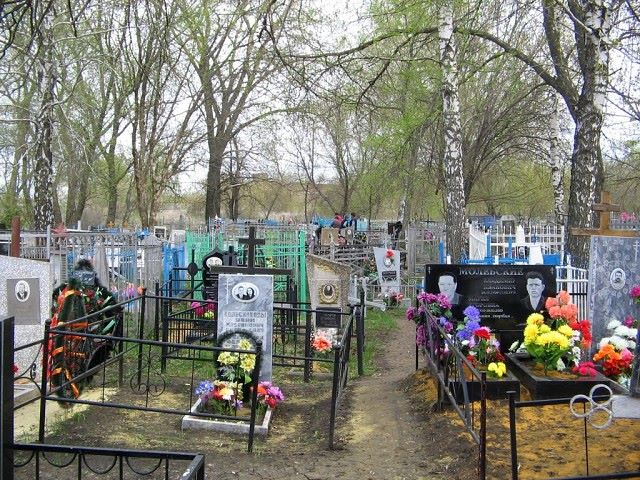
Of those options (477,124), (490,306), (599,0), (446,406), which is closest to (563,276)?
(490,306)

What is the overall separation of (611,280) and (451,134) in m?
5.83

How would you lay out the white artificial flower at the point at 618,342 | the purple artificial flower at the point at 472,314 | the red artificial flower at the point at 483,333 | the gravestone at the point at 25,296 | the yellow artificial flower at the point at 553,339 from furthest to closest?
the gravestone at the point at 25,296
the purple artificial flower at the point at 472,314
the white artificial flower at the point at 618,342
the red artificial flower at the point at 483,333
the yellow artificial flower at the point at 553,339

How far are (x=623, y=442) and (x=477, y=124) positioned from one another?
23.4 meters

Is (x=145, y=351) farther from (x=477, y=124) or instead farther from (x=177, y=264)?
(x=477, y=124)

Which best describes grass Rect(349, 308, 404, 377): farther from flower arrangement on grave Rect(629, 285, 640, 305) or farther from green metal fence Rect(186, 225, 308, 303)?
flower arrangement on grave Rect(629, 285, 640, 305)

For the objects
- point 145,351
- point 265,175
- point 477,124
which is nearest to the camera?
point 145,351

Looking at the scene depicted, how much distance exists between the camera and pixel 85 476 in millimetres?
4879

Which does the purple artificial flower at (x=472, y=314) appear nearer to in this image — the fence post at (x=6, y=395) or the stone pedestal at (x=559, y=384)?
the stone pedestal at (x=559, y=384)

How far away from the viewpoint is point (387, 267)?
18031 millimetres

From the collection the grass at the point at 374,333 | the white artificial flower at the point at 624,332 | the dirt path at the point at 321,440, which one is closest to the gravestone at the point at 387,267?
the grass at the point at 374,333

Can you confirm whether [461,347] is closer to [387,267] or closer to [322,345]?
[322,345]

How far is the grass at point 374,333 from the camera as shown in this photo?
1094 cm

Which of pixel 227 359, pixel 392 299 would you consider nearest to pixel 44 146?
pixel 227 359

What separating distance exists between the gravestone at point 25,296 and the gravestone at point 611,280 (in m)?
6.71
